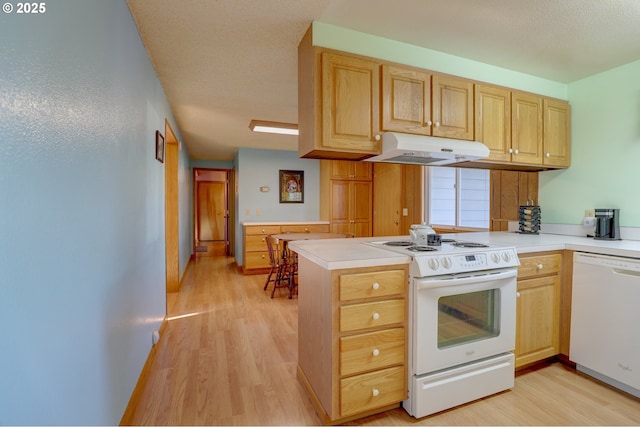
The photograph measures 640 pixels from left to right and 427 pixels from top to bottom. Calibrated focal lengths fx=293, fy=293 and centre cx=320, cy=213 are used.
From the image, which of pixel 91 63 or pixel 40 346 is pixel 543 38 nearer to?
pixel 91 63

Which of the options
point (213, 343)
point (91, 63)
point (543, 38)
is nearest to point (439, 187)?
point (543, 38)

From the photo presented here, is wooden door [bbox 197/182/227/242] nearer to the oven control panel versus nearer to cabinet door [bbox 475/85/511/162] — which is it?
cabinet door [bbox 475/85/511/162]

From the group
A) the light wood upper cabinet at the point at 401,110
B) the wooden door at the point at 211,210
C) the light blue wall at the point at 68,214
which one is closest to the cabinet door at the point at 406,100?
the light wood upper cabinet at the point at 401,110

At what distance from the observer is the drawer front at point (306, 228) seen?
5371 millimetres

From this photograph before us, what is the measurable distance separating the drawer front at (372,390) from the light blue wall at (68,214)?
1.13 meters

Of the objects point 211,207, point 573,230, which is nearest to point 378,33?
point 573,230

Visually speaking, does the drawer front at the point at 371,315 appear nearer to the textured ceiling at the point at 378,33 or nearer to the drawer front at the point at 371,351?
the drawer front at the point at 371,351

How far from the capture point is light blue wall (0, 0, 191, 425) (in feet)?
2.45

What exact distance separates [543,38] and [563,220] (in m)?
1.69

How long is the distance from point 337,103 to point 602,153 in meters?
2.48

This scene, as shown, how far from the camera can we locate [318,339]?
1696mm

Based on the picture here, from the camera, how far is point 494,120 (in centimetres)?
246

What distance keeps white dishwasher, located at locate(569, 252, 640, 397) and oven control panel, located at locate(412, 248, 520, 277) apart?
61cm

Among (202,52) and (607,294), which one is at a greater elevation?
(202,52)
